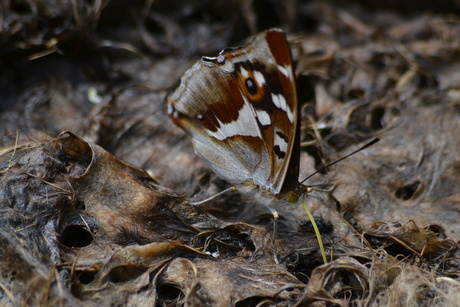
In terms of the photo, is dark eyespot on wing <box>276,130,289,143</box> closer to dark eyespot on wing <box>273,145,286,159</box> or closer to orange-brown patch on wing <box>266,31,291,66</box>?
dark eyespot on wing <box>273,145,286,159</box>

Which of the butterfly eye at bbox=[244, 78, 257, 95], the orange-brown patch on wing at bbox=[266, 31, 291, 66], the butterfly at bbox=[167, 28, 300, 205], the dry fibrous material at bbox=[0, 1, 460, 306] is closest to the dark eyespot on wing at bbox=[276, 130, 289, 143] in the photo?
the butterfly at bbox=[167, 28, 300, 205]

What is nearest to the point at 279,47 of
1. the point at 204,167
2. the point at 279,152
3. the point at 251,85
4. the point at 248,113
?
the point at 251,85

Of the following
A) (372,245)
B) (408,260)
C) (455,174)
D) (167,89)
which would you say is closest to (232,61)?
(167,89)

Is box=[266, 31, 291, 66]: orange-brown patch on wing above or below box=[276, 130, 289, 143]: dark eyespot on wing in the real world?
above

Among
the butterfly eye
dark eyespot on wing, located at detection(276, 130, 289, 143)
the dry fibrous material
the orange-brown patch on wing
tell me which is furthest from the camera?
the butterfly eye

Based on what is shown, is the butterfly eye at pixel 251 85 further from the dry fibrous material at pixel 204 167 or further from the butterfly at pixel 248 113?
the dry fibrous material at pixel 204 167

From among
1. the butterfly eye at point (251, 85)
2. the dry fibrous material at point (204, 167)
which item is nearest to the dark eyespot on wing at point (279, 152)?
the butterfly eye at point (251, 85)

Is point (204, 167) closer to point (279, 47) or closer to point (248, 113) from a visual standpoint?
point (248, 113)
